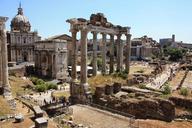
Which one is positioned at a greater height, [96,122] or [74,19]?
[74,19]

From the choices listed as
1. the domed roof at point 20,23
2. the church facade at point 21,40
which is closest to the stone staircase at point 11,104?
the church facade at point 21,40

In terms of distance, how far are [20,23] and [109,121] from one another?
57.7m

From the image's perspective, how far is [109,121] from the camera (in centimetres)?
1962

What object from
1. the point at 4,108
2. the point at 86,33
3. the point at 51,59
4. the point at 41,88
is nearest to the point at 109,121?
the point at 4,108

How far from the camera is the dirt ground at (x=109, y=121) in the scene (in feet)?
61.4

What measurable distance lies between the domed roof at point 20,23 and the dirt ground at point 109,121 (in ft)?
173

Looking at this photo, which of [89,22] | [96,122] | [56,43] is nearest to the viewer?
[96,122]

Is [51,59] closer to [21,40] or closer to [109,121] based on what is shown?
[21,40]

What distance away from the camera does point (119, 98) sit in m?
23.6

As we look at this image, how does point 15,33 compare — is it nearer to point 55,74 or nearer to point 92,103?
point 55,74

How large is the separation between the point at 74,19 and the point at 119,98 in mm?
9758

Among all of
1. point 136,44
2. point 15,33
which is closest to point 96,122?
point 15,33

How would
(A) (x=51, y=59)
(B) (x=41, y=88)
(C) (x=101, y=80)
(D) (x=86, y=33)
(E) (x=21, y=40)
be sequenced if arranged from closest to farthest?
(D) (x=86, y=33) → (C) (x=101, y=80) → (B) (x=41, y=88) → (A) (x=51, y=59) → (E) (x=21, y=40)

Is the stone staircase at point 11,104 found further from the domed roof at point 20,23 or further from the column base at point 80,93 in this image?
the domed roof at point 20,23
